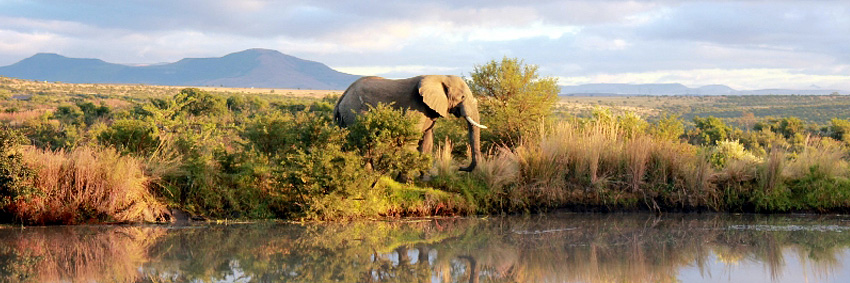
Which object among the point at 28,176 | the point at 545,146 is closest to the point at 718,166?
the point at 545,146

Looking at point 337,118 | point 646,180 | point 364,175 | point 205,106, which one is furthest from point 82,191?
point 205,106

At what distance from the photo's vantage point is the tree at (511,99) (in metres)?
15.8

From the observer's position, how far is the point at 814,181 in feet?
42.5

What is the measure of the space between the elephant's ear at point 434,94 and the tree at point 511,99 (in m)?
2.02

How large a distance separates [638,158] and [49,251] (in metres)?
9.13

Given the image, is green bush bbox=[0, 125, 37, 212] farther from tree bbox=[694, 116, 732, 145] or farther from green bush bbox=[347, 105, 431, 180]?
tree bbox=[694, 116, 732, 145]

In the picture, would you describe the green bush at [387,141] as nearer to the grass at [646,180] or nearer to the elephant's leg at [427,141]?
the grass at [646,180]

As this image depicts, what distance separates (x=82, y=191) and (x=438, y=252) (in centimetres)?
541

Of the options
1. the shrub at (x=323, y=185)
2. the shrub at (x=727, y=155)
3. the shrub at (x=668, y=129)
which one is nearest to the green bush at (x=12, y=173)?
the shrub at (x=323, y=185)

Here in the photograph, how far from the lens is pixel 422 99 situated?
13500mm

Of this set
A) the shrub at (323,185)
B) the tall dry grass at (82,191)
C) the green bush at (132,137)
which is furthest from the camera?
the green bush at (132,137)

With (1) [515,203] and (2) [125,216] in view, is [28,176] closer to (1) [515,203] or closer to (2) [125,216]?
(2) [125,216]

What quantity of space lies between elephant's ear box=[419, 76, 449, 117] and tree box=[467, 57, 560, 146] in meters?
2.02

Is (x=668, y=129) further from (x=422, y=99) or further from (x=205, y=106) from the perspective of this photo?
(x=205, y=106)
